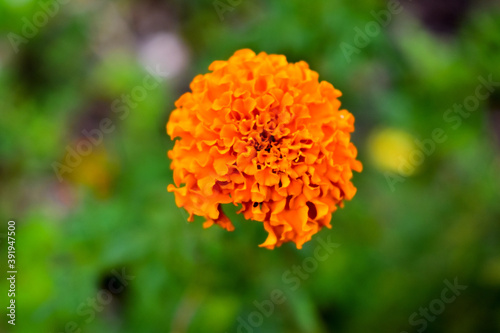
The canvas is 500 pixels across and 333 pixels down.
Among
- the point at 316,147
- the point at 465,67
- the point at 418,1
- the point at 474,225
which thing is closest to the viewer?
the point at 316,147

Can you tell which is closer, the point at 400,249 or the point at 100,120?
the point at 400,249

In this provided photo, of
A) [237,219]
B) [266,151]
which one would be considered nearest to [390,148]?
[237,219]

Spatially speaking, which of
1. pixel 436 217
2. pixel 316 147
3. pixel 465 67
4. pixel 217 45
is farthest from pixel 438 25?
pixel 316 147

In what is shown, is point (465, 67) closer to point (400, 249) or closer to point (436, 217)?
point (436, 217)

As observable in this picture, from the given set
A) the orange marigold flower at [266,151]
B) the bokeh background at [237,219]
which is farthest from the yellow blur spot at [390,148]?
the orange marigold flower at [266,151]

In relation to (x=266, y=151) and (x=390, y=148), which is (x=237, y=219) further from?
(x=390, y=148)

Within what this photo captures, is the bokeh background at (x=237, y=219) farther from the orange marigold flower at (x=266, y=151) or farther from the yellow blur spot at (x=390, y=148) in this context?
the orange marigold flower at (x=266, y=151)

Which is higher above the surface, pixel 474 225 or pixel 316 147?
pixel 316 147
